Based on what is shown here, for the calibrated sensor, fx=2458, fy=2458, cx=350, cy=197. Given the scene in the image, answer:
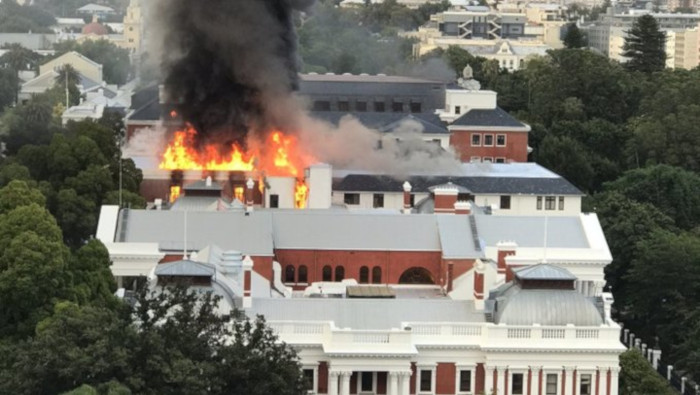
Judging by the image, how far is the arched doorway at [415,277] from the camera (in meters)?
98.2

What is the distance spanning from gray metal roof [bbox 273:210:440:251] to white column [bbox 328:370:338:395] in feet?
60.7

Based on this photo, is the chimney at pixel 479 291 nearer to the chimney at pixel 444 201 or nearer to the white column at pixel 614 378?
the white column at pixel 614 378

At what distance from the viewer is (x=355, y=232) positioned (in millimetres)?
99062

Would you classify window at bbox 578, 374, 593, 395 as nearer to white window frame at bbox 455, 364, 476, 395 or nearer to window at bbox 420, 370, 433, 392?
white window frame at bbox 455, 364, 476, 395

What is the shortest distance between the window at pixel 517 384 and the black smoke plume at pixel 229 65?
4003 centimetres

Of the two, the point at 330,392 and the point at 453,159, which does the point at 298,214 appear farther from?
the point at 453,159

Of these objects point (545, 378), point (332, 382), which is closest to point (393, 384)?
point (332, 382)

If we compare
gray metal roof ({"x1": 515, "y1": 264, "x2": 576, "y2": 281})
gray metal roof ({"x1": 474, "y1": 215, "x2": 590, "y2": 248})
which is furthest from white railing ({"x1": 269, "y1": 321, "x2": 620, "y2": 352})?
gray metal roof ({"x1": 474, "y1": 215, "x2": 590, "y2": 248})

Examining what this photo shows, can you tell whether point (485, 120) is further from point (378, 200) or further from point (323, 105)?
point (378, 200)

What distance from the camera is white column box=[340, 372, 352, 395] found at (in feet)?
261

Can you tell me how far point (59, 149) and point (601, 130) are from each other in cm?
5537

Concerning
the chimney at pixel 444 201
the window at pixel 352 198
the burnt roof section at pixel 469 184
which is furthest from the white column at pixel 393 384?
the window at pixel 352 198

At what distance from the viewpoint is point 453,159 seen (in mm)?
132500

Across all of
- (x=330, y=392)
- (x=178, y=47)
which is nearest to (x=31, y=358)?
(x=330, y=392)
